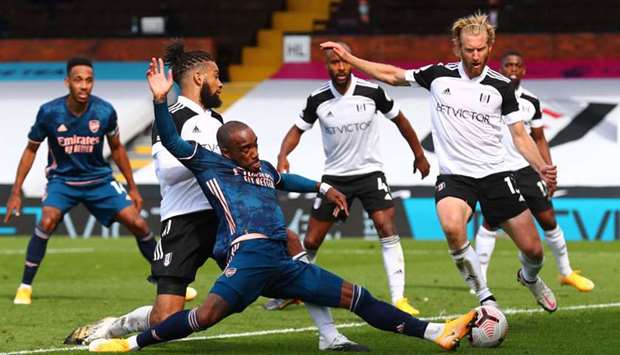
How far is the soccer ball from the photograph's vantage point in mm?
9367

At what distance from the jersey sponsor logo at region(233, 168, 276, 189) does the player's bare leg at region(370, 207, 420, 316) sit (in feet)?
11.2

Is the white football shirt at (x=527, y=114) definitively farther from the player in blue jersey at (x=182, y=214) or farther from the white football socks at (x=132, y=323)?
the white football socks at (x=132, y=323)

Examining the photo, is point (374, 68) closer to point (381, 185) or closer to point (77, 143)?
point (381, 185)

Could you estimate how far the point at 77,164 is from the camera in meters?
14.0

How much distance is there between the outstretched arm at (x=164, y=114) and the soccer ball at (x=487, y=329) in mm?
2158

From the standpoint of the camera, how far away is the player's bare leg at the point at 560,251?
45.6 ft

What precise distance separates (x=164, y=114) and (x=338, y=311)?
13.0 ft

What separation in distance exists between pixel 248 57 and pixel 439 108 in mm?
18669

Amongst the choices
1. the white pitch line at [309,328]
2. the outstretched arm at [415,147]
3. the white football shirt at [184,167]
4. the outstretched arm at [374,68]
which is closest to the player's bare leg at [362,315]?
the white pitch line at [309,328]

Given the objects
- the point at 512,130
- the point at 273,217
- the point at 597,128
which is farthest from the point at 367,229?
the point at 273,217

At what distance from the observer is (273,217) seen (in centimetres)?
916

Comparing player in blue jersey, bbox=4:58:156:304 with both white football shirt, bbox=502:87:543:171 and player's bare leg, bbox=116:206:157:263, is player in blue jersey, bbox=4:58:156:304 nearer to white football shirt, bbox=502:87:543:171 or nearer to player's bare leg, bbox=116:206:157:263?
player's bare leg, bbox=116:206:157:263

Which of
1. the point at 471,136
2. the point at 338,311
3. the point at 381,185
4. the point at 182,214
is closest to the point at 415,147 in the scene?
the point at 381,185

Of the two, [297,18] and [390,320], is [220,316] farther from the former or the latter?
[297,18]
